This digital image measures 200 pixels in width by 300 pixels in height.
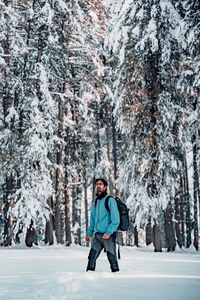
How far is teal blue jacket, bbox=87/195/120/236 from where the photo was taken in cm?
665

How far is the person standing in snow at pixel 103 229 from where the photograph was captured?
21.9 ft

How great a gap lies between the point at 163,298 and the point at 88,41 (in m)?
17.7

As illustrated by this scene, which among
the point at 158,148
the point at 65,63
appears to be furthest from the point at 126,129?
the point at 65,63

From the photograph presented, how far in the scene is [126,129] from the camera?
16.4 m

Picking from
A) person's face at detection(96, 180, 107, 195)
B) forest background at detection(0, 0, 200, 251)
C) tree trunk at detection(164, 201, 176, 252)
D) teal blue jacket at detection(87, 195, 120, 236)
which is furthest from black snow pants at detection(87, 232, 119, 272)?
tree trunk at detection(164, 201, 176, 252)

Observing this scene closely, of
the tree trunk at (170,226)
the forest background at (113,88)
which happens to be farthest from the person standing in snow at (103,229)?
the tree trunk at (170,226)

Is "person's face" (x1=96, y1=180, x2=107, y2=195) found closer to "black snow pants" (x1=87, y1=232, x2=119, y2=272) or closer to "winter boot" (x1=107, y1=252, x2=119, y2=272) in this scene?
"black snow pants" (x1=87, y1=232, x2=119, y2=272)

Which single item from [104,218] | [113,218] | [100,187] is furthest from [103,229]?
[100,187]

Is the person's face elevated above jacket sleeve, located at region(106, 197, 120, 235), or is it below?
above

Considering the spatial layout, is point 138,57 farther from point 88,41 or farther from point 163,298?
point 163,298

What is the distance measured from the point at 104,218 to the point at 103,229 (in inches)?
7.9

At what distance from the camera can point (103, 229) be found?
6.78m

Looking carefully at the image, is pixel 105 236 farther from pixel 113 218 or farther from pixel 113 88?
pixel 113 88

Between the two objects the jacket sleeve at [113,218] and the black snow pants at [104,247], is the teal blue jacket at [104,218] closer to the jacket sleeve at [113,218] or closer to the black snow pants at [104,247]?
the jacket sleeve at [113,218]
